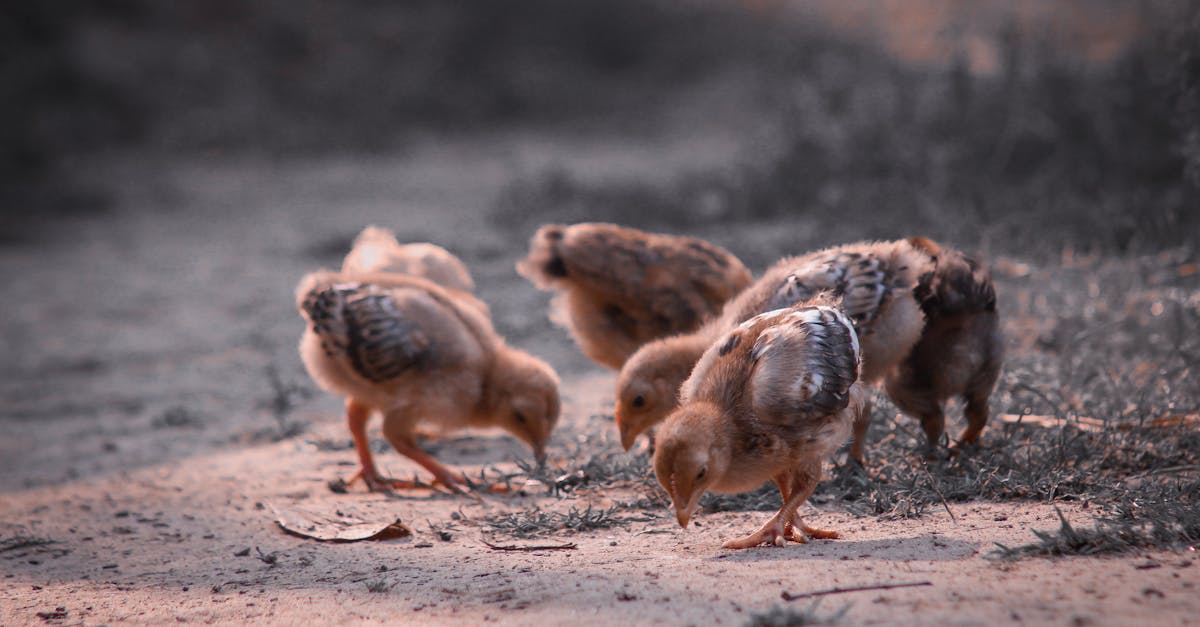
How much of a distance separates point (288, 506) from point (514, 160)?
10.2 m

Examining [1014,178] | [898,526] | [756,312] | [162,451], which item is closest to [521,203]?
[1014,178]

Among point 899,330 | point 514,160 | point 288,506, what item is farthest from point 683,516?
point 514,160

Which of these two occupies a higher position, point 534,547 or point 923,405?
point 923,405

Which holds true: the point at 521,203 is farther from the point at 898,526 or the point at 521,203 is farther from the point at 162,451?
the point at 898,526

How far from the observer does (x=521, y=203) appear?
457 inches

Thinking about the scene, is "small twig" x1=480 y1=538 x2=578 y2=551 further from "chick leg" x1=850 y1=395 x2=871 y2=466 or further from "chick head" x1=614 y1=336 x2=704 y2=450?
"chick leg" x1=850 y1=395 x2=871 y2=466

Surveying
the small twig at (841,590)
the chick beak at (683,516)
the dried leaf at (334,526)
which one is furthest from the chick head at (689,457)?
the dried leaf at (334,526)

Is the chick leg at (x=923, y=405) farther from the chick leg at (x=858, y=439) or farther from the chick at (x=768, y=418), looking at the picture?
the chick at (x=768, y=418)

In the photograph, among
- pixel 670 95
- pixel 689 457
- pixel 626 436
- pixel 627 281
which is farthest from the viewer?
pixel 670 95

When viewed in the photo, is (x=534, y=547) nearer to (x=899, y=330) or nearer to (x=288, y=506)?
(x=288, y=506)

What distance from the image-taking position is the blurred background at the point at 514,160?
6977 millimetres

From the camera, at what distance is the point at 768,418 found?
12.0 feet

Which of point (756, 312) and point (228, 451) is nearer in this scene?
point (756, 312)

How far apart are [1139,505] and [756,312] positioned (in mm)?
1770
